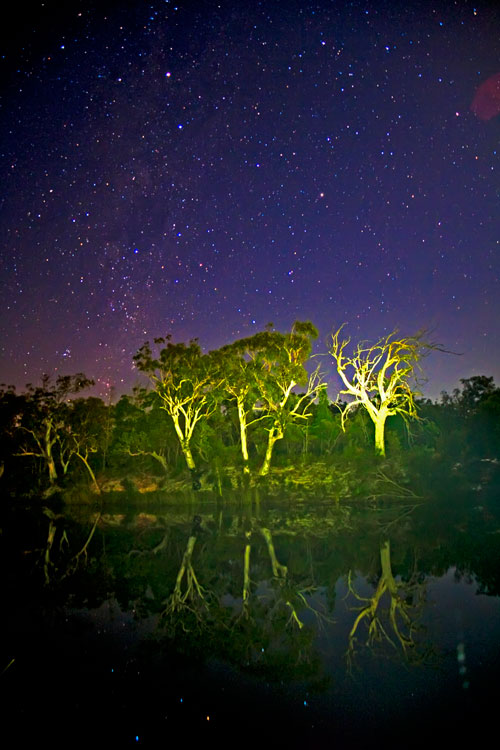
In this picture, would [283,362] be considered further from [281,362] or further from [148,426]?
[148,426]

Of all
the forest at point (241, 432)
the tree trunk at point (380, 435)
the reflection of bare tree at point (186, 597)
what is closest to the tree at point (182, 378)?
the forest at point (241, 432)

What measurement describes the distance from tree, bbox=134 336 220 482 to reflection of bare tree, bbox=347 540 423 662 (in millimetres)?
24130

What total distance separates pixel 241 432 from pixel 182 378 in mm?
6255

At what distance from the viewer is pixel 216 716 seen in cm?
488

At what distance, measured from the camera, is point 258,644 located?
6.79 m

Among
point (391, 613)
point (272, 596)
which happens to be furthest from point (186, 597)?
point (391, 613)

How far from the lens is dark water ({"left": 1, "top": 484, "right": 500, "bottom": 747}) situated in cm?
470

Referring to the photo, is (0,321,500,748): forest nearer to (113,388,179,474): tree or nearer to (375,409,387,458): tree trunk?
(375,409,387,458): tree trunk

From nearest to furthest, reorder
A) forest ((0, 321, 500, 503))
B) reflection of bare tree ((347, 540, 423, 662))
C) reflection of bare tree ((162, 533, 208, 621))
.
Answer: reflection of bare tree ((347, 540, 423, 662)), reflection of bare tree ((162, 533, 208, 621)), forest ((0, 321, 500, 503))

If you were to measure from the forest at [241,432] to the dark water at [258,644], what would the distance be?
44.8ft

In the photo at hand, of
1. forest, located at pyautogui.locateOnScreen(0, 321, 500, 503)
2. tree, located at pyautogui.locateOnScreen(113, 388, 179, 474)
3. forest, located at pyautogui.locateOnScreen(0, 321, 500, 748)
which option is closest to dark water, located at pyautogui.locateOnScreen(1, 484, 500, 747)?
forest, located at pyautogui.locateOnScreen(0, 321, 500, 748)

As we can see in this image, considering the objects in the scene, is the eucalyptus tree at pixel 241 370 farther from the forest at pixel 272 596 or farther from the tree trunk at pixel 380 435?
the tree trunk at pixel 380 435

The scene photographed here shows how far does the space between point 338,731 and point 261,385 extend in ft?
87.1

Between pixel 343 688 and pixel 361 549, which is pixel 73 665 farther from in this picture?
pixel 361 549
